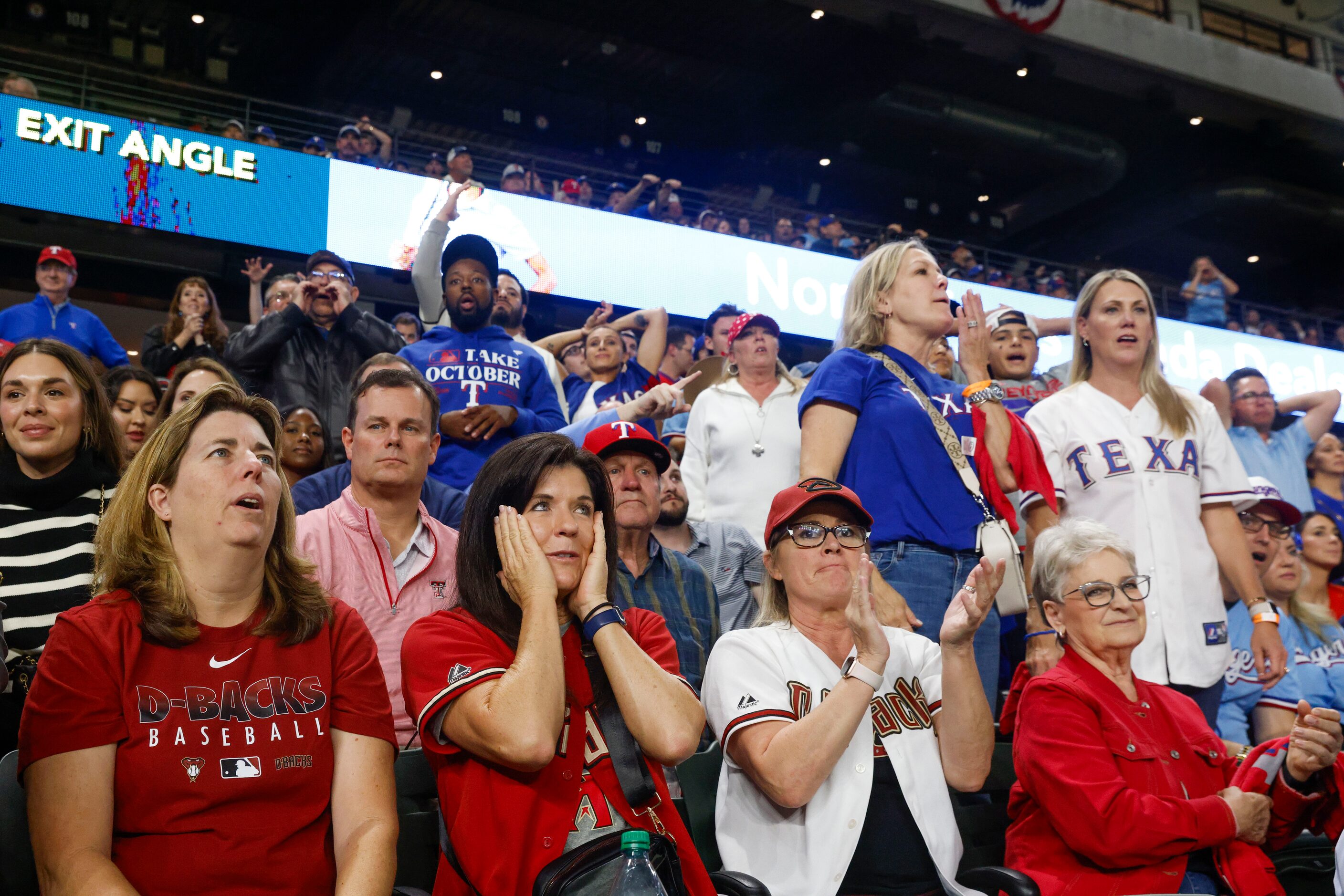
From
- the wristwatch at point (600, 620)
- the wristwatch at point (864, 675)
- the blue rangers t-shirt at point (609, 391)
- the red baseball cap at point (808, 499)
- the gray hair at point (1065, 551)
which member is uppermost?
the blue rangers t-shirt at point (609, 391)

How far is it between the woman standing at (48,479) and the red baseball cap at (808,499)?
155 cm

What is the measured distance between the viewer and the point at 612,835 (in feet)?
5.18

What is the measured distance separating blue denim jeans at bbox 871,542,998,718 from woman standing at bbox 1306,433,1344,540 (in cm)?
447

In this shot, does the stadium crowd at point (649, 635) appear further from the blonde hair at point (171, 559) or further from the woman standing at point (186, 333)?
the woman standing at point (186, 333)

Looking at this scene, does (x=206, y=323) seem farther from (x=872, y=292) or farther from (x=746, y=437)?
(x=872, y=292)

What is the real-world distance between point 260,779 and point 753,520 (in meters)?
2.52

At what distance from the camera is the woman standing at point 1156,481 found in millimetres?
2791

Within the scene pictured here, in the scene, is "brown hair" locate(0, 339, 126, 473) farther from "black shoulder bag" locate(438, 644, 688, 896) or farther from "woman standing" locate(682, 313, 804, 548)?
"woman standing" locate(682, 313, 804, 548)

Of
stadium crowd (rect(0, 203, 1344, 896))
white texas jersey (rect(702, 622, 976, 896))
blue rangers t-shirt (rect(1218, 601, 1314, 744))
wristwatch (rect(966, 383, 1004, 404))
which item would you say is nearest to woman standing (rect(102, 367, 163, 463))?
stadium crowd (rect(0, 203, 1344, 896))

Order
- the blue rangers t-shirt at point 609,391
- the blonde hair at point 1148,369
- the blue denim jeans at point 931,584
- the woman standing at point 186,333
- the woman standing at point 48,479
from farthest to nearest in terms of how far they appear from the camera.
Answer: the woman standing at point 186,333
the blue rangers t-shirt at point 609,391
the blonde hair at point 1148,369
the blue denim jeans at point 931,584
the woman standing at point 48,479

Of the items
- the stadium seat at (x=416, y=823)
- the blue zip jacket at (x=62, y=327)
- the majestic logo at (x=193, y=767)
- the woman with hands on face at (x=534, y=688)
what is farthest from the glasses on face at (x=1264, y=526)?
the blue zip jacket at (x=62, y=327)

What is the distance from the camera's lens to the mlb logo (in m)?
1.60

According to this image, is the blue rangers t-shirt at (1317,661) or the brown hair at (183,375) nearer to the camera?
the brown hair at (183,375)

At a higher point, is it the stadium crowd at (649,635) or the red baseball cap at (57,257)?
the red baseball cap at (57,257)
